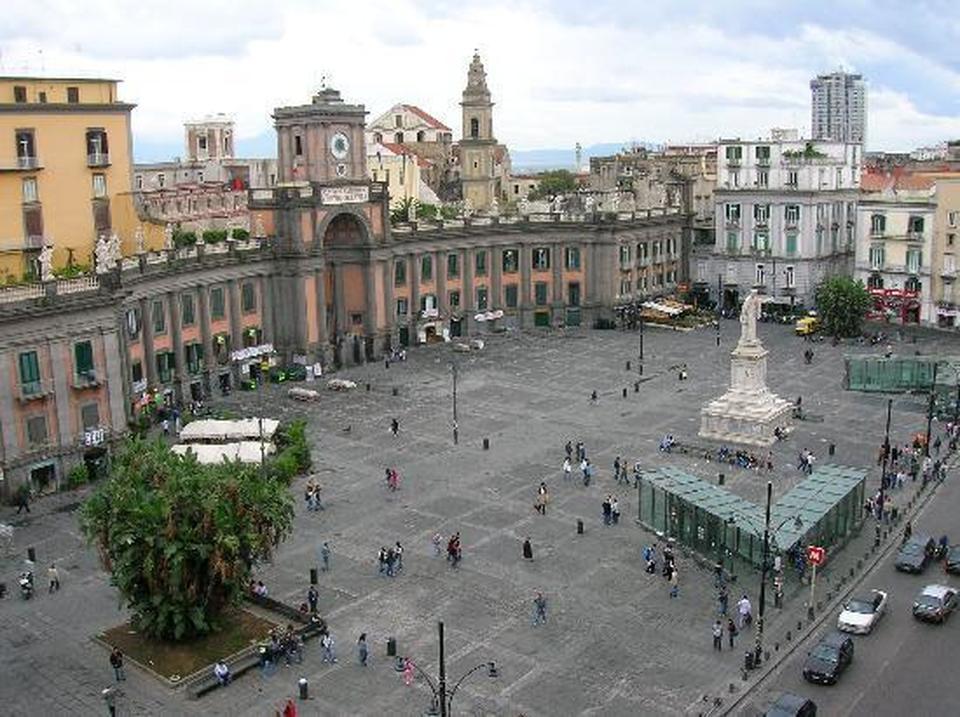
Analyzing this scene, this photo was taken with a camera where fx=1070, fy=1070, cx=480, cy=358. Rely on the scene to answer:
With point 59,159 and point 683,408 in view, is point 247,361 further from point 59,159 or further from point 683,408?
point 683,408

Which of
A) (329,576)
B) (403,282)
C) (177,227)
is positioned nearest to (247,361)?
(177,227)

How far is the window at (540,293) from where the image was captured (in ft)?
339

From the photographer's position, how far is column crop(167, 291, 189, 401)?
74.0m

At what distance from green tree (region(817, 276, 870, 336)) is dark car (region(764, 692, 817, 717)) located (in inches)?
2569

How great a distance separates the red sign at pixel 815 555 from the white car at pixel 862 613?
1.95m

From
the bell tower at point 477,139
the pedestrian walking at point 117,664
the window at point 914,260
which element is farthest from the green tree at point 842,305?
the pedestrian walking at point 117,664

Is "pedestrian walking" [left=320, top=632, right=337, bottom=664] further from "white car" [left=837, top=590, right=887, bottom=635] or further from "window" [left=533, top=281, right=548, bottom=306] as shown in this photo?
"window" [left=533, top=281, right=548, bottom=306]

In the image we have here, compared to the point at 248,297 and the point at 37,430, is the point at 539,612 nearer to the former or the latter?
the point at 37,430

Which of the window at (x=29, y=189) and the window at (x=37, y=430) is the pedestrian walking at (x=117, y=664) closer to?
the window at (x=37, y=430)

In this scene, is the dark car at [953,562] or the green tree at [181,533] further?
the dark car at [953,562]

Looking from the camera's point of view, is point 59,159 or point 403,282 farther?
point 403,282

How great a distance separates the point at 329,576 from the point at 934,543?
25.9 meters

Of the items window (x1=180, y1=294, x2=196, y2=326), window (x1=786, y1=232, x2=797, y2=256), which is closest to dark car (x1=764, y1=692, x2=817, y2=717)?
window (x1=180, y1=294, x2=196, y2=326)

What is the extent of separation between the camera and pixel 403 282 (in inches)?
3669
